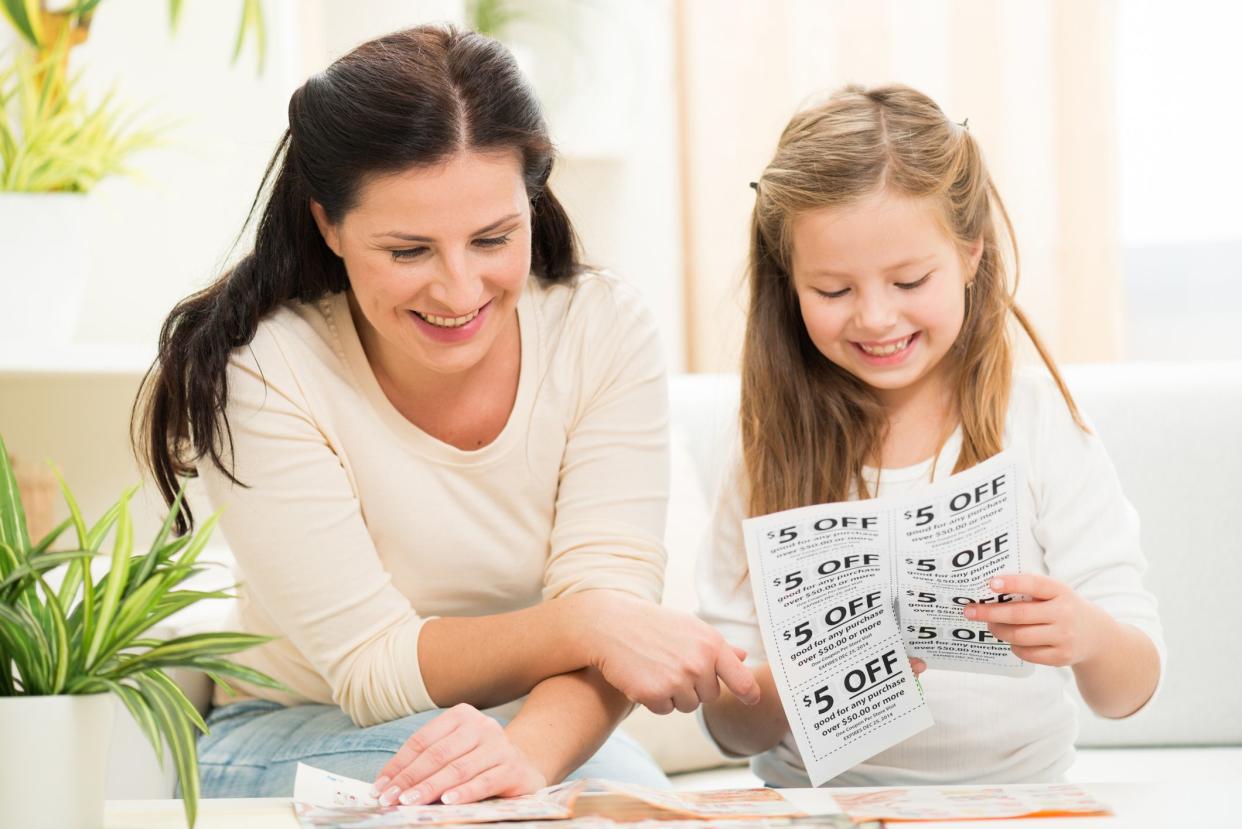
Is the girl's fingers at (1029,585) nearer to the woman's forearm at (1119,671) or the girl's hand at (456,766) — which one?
the woman's forearm at (1119,671)

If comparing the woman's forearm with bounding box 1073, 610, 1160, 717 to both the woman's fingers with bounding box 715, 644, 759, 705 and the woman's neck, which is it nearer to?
the woman's fingers with bounding box 715, 644, 759, 705

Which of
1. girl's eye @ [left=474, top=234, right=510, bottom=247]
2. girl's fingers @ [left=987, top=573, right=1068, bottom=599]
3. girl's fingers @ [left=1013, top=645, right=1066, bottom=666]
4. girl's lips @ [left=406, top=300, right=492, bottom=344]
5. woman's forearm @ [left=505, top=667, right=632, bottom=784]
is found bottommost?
woman's forearm @ [left=505, top=667, right=632, bottom=784]

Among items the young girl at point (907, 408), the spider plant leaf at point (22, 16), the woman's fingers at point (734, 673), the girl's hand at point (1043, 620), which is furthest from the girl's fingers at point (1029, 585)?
the spider plant leaf at point (22, 16)

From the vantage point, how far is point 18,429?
222cm

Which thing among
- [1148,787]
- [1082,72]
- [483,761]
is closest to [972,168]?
[1148,787]

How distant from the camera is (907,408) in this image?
1.41 meters

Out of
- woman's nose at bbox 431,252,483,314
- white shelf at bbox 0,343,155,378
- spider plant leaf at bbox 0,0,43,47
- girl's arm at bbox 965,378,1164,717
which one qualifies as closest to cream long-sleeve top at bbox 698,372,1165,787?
girl's arm at bbox 965,378,1164,717

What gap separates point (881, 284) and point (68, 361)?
47.4 inches

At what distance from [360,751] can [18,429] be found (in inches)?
51.0

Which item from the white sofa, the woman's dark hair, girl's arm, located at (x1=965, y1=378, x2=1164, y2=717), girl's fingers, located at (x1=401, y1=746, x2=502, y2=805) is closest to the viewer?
girl's fingers, located at (x1=401, y1=746, x2=502, y2=805)

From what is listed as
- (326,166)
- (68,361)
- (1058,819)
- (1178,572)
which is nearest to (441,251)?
(326,166)

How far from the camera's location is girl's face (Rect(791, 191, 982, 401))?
127 centimetres

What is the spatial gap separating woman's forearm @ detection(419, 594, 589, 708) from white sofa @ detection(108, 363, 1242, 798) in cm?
51

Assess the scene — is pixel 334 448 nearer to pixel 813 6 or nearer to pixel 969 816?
pixel 969 816
